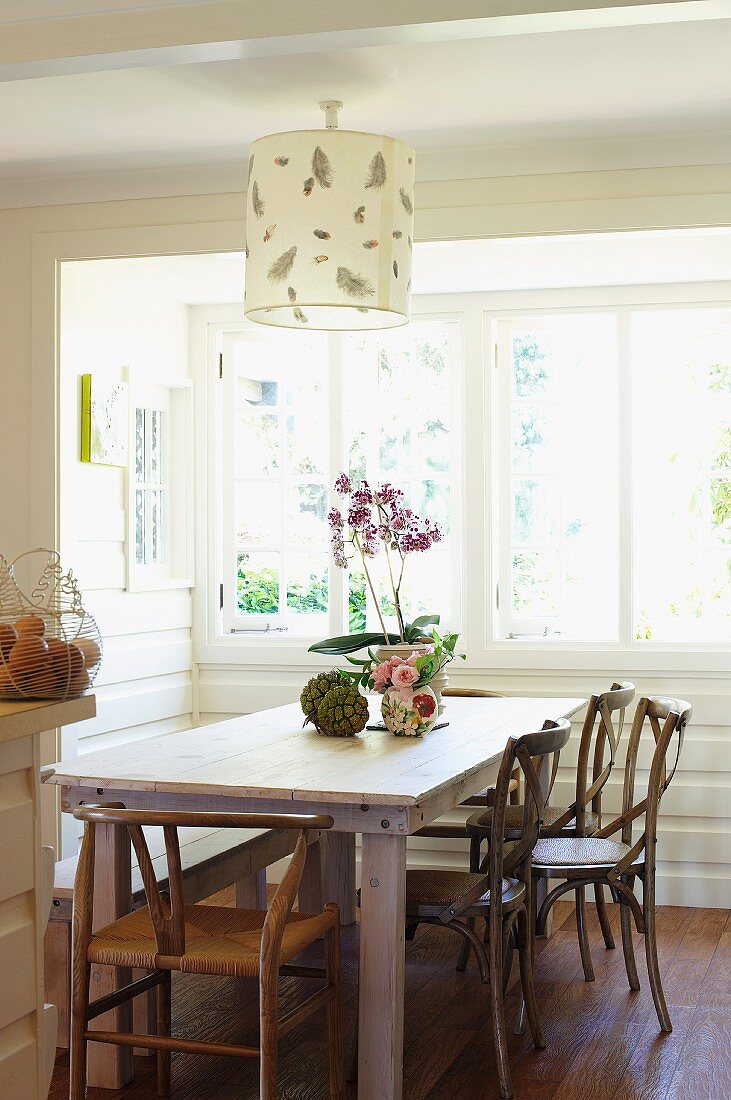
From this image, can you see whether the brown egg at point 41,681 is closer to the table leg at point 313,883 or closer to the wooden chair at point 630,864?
the wooden chair at point 630,864

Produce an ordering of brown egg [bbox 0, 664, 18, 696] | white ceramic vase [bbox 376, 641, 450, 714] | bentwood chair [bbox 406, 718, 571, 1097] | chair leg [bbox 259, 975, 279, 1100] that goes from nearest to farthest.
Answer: brown egg [bbox 0, 664, 18, 696] < chair leg [bbox 259, 975, 279, 1100] < bentwood chair [bbox 406, 718, 571, 1097] < white ceramic vase [bbox 376, 641, 450, 714]

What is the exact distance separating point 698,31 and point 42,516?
2.79 metres

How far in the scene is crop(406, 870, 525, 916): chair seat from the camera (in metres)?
3.09

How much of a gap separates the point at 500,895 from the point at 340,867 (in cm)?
142

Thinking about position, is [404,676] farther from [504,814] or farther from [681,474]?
[681,474]

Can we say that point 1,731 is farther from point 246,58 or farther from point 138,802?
point 246,58

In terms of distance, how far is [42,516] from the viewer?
4.57 metres

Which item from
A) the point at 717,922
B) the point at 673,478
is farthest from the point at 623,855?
the point at 673,478

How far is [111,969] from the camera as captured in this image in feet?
10.2

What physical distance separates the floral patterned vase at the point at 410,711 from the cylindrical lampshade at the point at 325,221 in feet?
3.81

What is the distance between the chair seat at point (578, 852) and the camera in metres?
3.46

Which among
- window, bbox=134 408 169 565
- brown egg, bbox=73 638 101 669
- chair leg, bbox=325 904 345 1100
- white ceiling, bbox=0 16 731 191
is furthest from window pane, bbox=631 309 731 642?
brown egg, bbox=73 638 101 669

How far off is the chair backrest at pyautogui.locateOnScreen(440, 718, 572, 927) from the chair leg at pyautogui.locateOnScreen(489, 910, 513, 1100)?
0.24 feet

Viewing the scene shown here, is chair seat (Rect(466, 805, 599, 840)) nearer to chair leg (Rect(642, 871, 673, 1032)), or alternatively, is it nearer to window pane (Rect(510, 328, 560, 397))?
chair leg (Rect(642, 871, 673, 1032))
